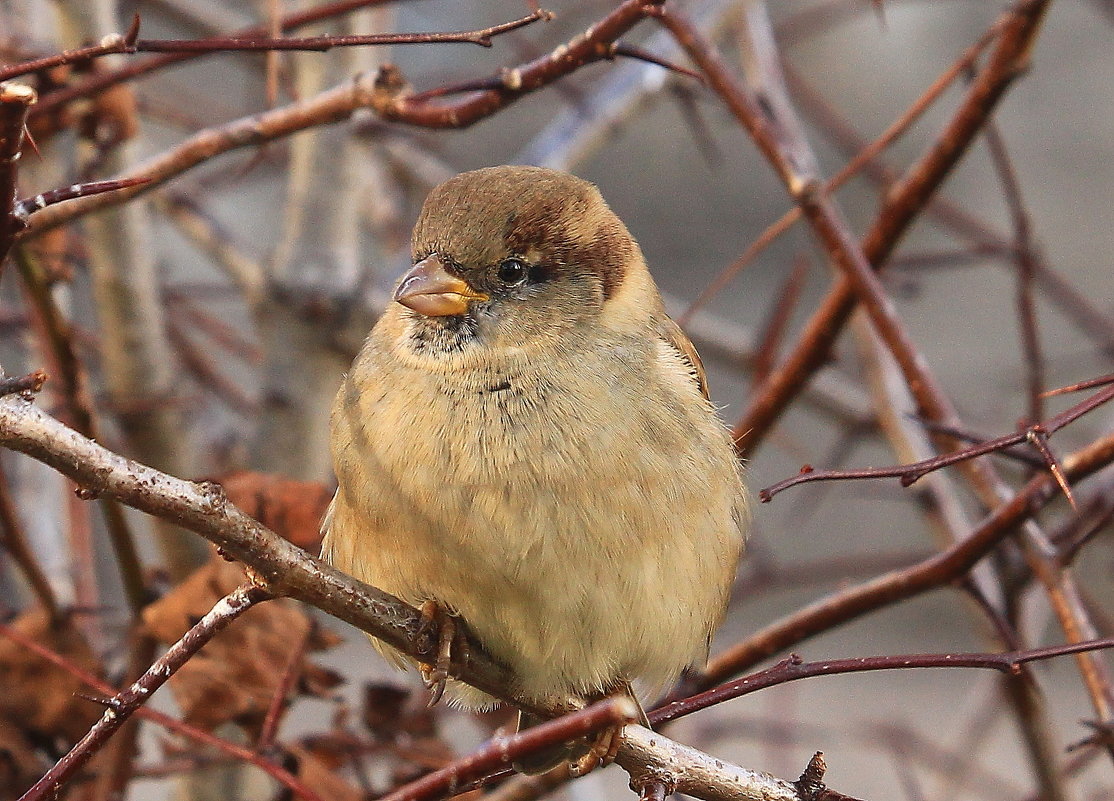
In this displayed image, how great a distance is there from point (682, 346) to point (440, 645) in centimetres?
64

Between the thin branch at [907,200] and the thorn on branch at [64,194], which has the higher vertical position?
the thin branch at [907,200]

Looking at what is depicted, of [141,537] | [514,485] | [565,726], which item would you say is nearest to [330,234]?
[514,485]

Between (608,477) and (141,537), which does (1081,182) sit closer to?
(141,537)

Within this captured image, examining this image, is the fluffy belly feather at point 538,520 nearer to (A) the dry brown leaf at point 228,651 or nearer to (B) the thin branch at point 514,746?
(A) the dry brown leaf at point 228,651

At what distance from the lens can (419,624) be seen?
1535 millimetres

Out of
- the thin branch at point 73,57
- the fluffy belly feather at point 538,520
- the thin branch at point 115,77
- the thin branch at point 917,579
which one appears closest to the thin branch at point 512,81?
the thin branch at point 115,77

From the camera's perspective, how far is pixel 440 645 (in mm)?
1712

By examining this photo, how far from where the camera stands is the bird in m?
1.71

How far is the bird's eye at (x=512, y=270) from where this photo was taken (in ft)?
6.38

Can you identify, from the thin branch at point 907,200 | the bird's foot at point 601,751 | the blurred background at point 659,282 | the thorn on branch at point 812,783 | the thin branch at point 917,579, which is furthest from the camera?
the blurred background at point 659,282

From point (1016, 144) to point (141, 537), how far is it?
566 cm

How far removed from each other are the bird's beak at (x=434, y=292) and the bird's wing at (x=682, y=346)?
0.31m

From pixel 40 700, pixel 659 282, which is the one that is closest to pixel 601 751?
pixel 40 700

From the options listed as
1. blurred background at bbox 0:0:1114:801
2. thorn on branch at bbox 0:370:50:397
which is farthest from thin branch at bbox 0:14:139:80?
blurred background at bbox 0:0:1114:801
